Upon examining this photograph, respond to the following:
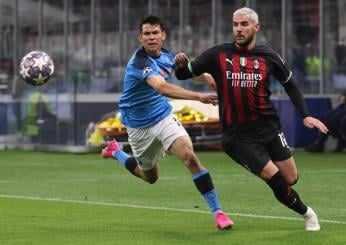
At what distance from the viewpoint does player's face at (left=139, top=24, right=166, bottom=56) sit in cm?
1294

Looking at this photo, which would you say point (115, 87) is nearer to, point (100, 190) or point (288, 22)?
point (288, 22)

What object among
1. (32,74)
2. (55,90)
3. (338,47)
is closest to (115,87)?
(55,90)

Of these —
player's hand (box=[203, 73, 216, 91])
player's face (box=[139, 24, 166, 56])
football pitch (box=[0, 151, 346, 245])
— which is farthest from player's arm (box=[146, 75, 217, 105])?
football pitch (box=[0, 151, 346, 245])

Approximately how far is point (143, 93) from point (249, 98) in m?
1.53

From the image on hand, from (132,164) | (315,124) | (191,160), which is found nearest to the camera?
(315,124)

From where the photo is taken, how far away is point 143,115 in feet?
43.7

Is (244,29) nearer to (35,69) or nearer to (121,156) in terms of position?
(121,156)

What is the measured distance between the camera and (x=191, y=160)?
12.7m

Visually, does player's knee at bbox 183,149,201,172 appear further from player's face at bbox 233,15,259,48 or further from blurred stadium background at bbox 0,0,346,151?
blurred stadium background at bbox 0,0,346,151

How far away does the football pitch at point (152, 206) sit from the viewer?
38.9 ft

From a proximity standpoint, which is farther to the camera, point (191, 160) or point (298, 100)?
point (191, 160)

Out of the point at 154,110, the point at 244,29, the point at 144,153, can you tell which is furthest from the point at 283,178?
the point at 144,153

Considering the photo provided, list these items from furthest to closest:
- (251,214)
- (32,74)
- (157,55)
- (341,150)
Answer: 1. (341,150)
2. (32,74)
3. (251,214)
4. (157,55)

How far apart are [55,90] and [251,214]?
53.2 ft
